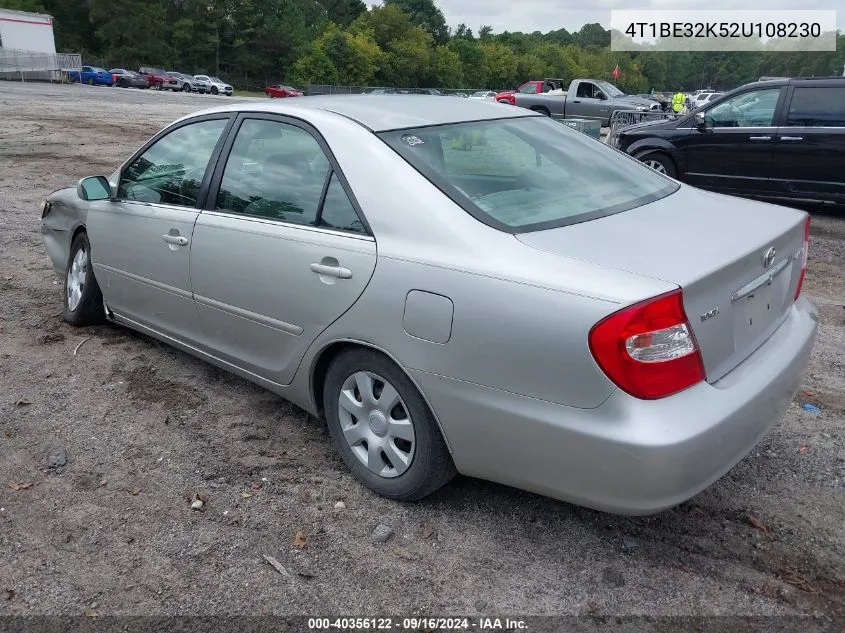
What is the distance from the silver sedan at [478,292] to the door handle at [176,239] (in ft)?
0.05

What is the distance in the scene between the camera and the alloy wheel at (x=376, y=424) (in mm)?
2965

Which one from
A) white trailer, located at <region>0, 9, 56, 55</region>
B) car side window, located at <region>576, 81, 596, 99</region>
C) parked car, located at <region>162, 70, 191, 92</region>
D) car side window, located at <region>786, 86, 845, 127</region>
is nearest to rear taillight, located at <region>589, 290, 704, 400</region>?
car side window, located at <region>786, 86, 845, 127</region>

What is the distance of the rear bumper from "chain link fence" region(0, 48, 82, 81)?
55.2 meters

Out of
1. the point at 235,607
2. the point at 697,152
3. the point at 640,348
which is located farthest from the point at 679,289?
the point at 697,152

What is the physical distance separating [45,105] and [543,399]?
90.5 feet

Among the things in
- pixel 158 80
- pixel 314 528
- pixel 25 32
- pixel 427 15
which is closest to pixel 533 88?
pixel 314 528

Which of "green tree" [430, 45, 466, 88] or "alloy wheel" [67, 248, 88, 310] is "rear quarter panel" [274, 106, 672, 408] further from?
"green tree" [430, 45, 466, 88]

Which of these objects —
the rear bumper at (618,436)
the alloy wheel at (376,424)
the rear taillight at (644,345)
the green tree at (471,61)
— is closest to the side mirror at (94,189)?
the alloy wheel at (376,424)

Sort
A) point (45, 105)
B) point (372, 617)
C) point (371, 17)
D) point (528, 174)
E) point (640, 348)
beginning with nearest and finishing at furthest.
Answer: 1. point (640, 348)
2. point (372, 617)
3. point (528, 174)
4. point (45, 105)
5. point (371, 17)

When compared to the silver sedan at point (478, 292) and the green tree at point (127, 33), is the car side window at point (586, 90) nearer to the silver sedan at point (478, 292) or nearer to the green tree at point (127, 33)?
the silver sedan at point (478, 292)

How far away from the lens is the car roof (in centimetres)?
334

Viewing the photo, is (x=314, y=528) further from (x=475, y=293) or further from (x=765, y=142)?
(x=765, y=142)

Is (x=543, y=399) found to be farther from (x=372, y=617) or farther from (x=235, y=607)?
(x=235, y=607)

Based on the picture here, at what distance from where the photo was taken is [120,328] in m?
5.20
